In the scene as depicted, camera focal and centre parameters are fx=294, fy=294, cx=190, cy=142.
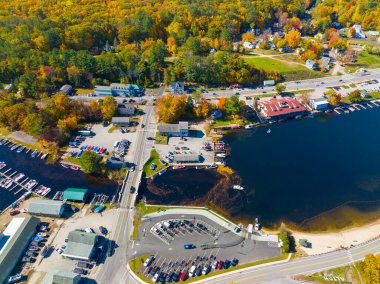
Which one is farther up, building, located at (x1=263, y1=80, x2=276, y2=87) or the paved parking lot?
building, located at (x1=263, y1=80, x2=276, y2=87)

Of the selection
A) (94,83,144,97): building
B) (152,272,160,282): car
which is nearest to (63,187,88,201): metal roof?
(152,272,160,282): car

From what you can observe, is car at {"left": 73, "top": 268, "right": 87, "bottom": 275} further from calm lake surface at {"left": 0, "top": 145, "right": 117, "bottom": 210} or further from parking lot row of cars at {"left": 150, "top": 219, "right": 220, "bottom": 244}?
calm lake surface at {"left": 0, "top": 145, "right": 117, "bottom": 210}

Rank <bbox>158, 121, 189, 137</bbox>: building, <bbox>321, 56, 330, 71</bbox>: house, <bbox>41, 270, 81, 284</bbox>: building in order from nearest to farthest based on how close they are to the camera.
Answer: <bbox>41, 270, 81, 284</bbox>: building < <bbox>158, 121, 189, 137</bbox>: building < <bbox>321, 56, 330, 71</bbox>: house

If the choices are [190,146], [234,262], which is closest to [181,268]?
[234,262]

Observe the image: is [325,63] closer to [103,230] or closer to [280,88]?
[280,88]

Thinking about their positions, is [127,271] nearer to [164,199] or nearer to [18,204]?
[164,199]

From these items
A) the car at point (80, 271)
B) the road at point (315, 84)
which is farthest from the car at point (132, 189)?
the road at point (315, 84)

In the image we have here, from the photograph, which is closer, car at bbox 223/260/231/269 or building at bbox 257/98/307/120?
car at bbox 223/260/231/269
